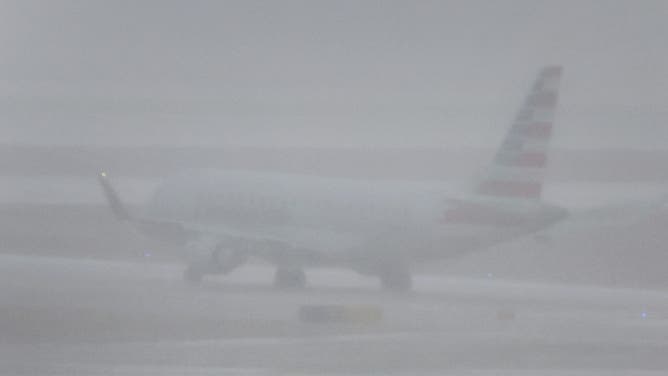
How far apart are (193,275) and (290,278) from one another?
244 centimetres

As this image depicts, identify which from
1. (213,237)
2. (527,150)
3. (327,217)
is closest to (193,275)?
(213,237)

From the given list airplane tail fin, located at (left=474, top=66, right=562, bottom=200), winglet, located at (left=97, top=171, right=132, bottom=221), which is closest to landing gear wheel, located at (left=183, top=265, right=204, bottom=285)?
winglet, located at (left=97, top=171, right=132, bottom=221)

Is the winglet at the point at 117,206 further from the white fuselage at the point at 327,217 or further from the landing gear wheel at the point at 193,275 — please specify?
the landing gear wheel at the point at 193,275

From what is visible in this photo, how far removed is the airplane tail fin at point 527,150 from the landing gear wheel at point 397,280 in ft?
11.3

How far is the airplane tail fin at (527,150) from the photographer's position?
28.9m

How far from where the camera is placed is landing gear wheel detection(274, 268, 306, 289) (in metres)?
32.2

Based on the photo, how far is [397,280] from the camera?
3169 cm

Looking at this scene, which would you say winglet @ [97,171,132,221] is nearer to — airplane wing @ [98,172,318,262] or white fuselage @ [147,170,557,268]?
airplane wing @ [98,172,318,262]

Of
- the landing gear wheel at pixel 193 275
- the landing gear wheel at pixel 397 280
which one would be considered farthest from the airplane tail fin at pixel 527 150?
the landing gear wheel at pixel 193 275

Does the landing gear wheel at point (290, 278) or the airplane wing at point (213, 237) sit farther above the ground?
the airplane wing at point (213, 237)

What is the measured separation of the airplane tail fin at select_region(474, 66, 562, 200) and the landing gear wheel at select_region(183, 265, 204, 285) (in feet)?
24.5

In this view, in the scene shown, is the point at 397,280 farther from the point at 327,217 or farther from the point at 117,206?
the point at 117,206

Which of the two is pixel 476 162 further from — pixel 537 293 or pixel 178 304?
pixel 178 304

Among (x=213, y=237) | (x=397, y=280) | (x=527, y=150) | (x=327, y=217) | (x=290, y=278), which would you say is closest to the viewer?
(x=527, y=150)
